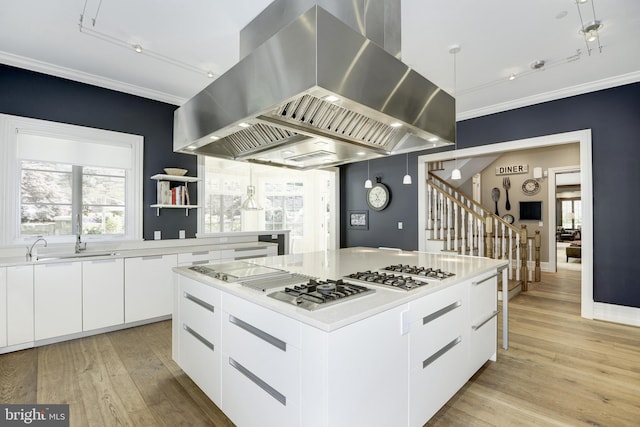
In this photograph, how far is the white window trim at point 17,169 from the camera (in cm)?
310

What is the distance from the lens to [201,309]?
2.05 meters

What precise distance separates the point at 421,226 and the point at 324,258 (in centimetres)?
294

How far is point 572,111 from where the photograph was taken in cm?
387

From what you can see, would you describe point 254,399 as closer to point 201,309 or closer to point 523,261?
point 201,309

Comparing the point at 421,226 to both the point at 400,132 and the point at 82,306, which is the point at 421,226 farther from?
the point at 82,306

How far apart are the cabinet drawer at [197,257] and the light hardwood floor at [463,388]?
2.75 ft

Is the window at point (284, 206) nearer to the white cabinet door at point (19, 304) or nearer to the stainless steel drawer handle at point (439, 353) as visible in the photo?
the white cabinet door at point (19, 304)

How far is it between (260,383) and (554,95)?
183 inches

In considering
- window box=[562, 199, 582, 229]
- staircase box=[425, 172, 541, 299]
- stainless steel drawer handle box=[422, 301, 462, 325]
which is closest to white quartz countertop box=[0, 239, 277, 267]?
stainless steel drawer handle box=[422, 301, 462, 325]

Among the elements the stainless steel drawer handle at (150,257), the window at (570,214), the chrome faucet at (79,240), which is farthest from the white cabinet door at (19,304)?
the window at (570,214)

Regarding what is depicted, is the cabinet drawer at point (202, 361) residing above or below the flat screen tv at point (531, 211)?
below

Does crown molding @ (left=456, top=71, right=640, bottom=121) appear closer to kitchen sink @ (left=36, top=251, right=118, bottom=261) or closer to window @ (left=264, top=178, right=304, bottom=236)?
window @ (left=264, top=178, right=304, bottom=236)

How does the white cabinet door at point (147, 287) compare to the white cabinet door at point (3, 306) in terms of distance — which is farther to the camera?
the white cabinet door at point (147, 287)

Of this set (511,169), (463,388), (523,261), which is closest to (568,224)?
(511,169)
